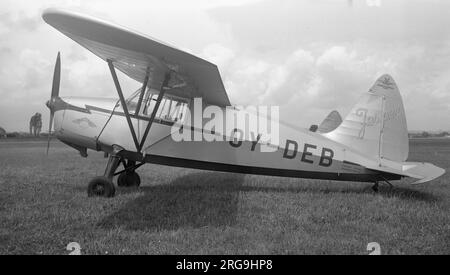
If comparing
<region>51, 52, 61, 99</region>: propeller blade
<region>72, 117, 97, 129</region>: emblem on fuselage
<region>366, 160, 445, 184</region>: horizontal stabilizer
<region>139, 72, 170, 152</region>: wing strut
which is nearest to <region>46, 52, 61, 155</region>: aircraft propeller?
<region>51, 52, 61, 99</region>: propeller blade

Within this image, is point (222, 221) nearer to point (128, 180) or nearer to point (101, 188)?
point (101, 188)

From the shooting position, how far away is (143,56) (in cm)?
555

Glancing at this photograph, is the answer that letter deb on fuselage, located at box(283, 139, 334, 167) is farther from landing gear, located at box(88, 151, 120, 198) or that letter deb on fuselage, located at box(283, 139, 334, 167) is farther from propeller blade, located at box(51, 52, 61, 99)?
propeller blade, located at box(51, 52, 61, 99)

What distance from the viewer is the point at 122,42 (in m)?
4.76

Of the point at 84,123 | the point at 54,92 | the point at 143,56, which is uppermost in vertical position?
the point at 143,56

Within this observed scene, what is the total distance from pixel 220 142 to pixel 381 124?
342 cm

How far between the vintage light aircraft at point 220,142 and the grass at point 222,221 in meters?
0.54

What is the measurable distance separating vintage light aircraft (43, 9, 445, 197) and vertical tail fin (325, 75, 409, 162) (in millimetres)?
19

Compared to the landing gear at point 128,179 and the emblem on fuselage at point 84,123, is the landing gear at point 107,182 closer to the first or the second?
the emblem on fuselage at point 84,123

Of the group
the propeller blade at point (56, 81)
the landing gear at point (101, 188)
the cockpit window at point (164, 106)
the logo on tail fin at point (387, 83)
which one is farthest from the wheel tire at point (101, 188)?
the logo on tail fin at point (387, 83)

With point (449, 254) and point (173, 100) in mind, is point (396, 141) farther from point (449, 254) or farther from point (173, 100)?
point (173, 100)

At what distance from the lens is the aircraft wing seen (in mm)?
4297

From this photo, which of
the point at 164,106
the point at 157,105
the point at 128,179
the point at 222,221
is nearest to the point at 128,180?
the point at 128,179

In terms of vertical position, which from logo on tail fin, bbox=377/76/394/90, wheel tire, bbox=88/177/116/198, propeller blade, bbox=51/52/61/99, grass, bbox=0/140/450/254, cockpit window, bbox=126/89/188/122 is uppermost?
logo on tail fin, bbox=377/76/394/90
